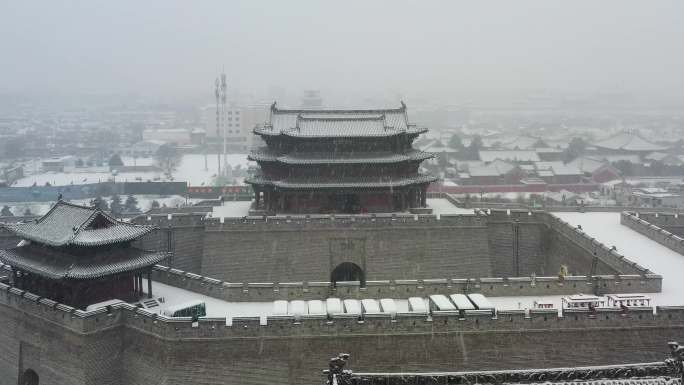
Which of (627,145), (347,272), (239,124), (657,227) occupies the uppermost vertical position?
(239,124)

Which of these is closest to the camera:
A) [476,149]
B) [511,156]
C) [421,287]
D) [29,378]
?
[29,378]

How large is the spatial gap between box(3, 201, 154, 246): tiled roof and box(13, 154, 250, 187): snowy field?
41.1 meters

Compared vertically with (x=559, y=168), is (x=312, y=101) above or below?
above

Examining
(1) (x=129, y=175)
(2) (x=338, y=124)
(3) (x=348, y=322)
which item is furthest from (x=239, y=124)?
(3) (x=348, y=322)

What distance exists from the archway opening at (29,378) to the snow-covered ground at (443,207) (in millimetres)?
17763

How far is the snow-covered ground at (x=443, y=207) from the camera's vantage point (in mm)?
32781

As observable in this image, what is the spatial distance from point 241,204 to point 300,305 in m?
14.7

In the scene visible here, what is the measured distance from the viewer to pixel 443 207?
34438mm

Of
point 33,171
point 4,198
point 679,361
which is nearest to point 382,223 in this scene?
point 679,361

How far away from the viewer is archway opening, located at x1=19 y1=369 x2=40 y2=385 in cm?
2267

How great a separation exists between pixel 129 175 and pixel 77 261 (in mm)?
52095

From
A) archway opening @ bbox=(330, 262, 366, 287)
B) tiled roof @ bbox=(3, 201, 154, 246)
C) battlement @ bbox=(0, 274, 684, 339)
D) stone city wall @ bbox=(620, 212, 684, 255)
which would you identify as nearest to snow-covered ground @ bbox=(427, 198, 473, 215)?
archway opening @ bbox=(330, 262, 366, 287)

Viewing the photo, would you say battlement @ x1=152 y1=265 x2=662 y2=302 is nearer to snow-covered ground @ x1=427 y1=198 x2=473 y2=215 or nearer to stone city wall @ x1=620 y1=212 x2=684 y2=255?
stone city wall @ x1=620 y1=212 x2=684 y2=255

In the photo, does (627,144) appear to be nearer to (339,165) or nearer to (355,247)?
(339,165)
